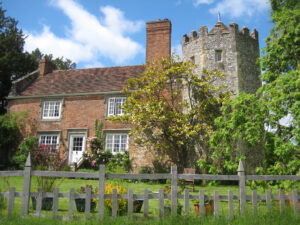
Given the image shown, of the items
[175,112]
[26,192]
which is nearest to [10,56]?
[175,112]

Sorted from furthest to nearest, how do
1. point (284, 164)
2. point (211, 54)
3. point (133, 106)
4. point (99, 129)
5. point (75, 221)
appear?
point (99, 129)
point (211, 54)
point (133, 106)
point (284, 164)
point (75, 221)

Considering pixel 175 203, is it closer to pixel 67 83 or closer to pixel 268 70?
pixel 268 70

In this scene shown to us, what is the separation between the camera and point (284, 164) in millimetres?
9531

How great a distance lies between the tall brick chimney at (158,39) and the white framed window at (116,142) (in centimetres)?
617

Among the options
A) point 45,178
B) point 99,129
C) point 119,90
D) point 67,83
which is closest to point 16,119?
point 67,83

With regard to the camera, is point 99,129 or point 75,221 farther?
point 99,129

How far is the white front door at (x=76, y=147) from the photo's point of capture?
1958cm

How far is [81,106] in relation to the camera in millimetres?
20281

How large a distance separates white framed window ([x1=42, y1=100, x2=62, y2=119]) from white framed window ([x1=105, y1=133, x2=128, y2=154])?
15.6 feet

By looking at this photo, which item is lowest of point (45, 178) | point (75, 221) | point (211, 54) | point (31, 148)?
point (75, 221)

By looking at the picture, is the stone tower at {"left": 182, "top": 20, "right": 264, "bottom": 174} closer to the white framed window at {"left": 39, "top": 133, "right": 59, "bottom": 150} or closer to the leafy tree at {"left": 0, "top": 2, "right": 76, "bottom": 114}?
the white framed window at {"left": 39, "top": 133, "right": 59, "bottom": 150}

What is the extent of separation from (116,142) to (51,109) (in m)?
6.17

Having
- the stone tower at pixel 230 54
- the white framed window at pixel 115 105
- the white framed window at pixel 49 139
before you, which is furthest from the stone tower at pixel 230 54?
the white framed window at pixel 49 139

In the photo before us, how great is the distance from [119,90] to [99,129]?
127 inches
